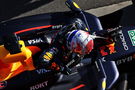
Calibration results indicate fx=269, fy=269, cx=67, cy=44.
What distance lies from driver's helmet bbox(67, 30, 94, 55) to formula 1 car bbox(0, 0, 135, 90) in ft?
1.02

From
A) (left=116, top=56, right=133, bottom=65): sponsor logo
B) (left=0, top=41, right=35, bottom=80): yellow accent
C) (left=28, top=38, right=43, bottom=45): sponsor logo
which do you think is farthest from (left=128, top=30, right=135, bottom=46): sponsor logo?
(left=0, top=41, right=35, bottom=80): yellow accent

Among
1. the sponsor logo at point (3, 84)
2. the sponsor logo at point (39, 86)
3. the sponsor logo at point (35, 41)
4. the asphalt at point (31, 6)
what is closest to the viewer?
the sponsor logo at point (3, 84)

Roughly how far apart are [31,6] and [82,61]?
1.92m

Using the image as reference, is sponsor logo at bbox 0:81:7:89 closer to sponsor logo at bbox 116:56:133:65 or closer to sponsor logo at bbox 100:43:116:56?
sponsor logo at bbox 100:43:116:56

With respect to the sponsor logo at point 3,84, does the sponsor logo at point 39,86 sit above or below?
below

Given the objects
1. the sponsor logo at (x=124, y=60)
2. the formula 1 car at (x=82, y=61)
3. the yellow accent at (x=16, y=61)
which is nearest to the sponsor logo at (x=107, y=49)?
the formula 1 car at (x=82, y=61)

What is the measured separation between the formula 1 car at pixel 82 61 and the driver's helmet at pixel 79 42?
0.31 meters

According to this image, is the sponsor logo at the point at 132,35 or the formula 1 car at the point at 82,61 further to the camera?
the sponsor logo at the point at 132,35

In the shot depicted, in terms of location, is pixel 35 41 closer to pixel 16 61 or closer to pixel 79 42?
pixel 16 61

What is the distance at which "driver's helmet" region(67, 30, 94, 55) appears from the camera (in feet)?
10.3

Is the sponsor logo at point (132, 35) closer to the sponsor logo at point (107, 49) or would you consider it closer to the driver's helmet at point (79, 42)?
the sponsor logo at point (107, 49)

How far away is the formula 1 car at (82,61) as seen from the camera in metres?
3.59

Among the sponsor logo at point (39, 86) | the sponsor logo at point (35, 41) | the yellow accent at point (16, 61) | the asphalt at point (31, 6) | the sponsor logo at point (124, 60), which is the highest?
the asphalt at point (31, 6)

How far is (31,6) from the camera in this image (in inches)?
203
